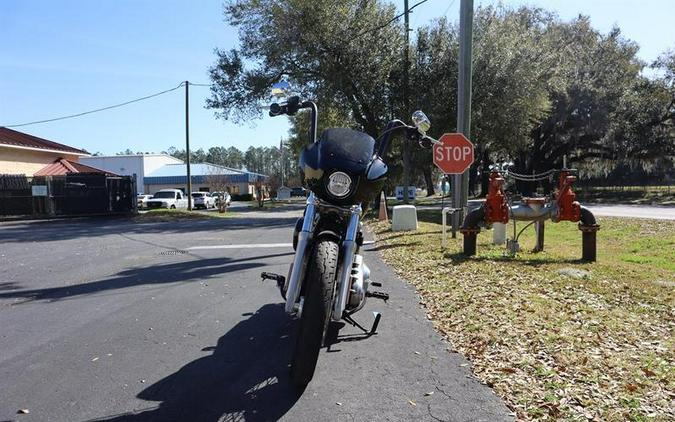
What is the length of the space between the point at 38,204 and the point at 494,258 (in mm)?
21539

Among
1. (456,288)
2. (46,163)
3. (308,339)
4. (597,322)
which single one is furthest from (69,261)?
(46,163)

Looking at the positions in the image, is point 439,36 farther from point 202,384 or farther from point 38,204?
point 202,384

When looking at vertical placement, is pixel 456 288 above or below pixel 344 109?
below

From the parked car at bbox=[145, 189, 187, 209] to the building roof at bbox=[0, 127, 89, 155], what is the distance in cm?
592

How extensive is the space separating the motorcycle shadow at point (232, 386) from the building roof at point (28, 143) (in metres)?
28.8

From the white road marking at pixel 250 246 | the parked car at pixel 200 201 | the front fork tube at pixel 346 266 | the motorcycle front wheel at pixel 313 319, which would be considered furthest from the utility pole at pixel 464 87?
the parked car at pixel 200 201

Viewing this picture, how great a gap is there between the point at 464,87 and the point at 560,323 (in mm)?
8151

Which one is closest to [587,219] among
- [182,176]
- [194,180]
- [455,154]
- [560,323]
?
[455,154]

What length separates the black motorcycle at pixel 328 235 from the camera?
11.3 ft

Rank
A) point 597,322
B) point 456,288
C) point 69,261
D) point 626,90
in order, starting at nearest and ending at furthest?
point 597,322
point 456,288
point 69,261
point 626,90

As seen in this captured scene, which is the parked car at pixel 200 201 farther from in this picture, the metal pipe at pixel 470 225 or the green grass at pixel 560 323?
the metal pipe at pixel 470 225

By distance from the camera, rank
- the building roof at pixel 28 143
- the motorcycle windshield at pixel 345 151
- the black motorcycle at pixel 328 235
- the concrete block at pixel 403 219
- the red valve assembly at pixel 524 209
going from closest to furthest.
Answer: the black motorcycle at pixel 328 235 < the motorcycle windshield at pixel 345 151 < the red valve assembly at pixel 524 209 < the concrete block at pixel 403 219 < the building roof at pixel 28 143

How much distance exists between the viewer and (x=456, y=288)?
7000 mm

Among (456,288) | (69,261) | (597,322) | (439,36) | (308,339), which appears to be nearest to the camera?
(308,339)
